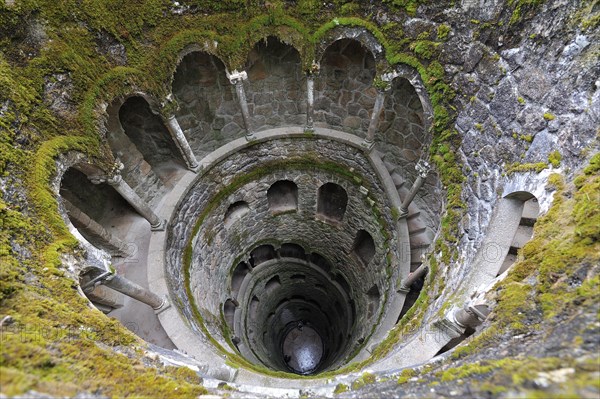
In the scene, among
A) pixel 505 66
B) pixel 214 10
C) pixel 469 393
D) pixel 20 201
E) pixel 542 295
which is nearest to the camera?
pixel 469 393

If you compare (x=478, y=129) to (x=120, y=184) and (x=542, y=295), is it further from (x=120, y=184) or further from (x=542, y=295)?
(x=120, y=184)

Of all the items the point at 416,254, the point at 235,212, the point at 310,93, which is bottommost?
the point at 416,254

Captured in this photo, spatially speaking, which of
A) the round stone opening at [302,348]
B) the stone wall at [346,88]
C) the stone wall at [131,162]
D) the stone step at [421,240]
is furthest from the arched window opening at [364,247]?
the stone wall at [131,162]

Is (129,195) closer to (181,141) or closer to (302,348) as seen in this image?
(181,141)

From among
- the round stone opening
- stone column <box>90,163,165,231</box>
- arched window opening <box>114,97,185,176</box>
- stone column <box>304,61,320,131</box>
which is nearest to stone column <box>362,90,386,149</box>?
stone column <box>304,61,320,131</box>

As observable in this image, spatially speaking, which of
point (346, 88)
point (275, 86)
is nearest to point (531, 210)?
point (346, 88)

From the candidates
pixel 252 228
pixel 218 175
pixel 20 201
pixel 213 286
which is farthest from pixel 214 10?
pixel 213 286
